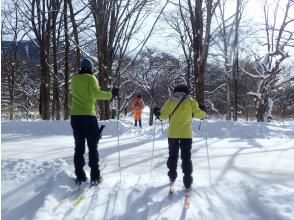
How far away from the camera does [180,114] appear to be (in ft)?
23.1

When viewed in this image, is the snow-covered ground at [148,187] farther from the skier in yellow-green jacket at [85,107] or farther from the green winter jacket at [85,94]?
the green winter jacket at [85,94]

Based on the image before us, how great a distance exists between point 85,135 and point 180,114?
1547mm

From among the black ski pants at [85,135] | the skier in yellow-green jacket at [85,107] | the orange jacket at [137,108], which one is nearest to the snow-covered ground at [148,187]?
the black ski pants at [85,135]

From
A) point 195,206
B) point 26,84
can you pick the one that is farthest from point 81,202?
point 26,84

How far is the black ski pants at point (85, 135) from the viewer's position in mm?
7047

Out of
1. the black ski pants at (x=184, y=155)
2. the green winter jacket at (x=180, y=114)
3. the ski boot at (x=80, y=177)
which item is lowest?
the ski boot at (x=80, y=177)

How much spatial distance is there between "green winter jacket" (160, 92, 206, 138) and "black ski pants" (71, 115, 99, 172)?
112 cm

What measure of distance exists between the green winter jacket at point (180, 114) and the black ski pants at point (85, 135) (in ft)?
3.68

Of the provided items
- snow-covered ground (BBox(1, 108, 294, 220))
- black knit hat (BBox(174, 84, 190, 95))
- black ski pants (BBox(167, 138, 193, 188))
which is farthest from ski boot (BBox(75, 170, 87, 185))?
black knit hat (BBox(174, 84, 190, 95))

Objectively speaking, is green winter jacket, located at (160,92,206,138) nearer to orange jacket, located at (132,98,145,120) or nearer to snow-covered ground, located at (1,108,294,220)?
snow-covered ground, located at (1,108,294,220)

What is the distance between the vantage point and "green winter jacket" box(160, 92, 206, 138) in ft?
23.1

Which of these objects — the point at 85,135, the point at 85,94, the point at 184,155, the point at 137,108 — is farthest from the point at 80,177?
the point at 137,108

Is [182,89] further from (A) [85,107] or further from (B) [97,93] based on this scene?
(A) [85,107]

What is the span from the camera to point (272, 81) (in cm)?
3247
